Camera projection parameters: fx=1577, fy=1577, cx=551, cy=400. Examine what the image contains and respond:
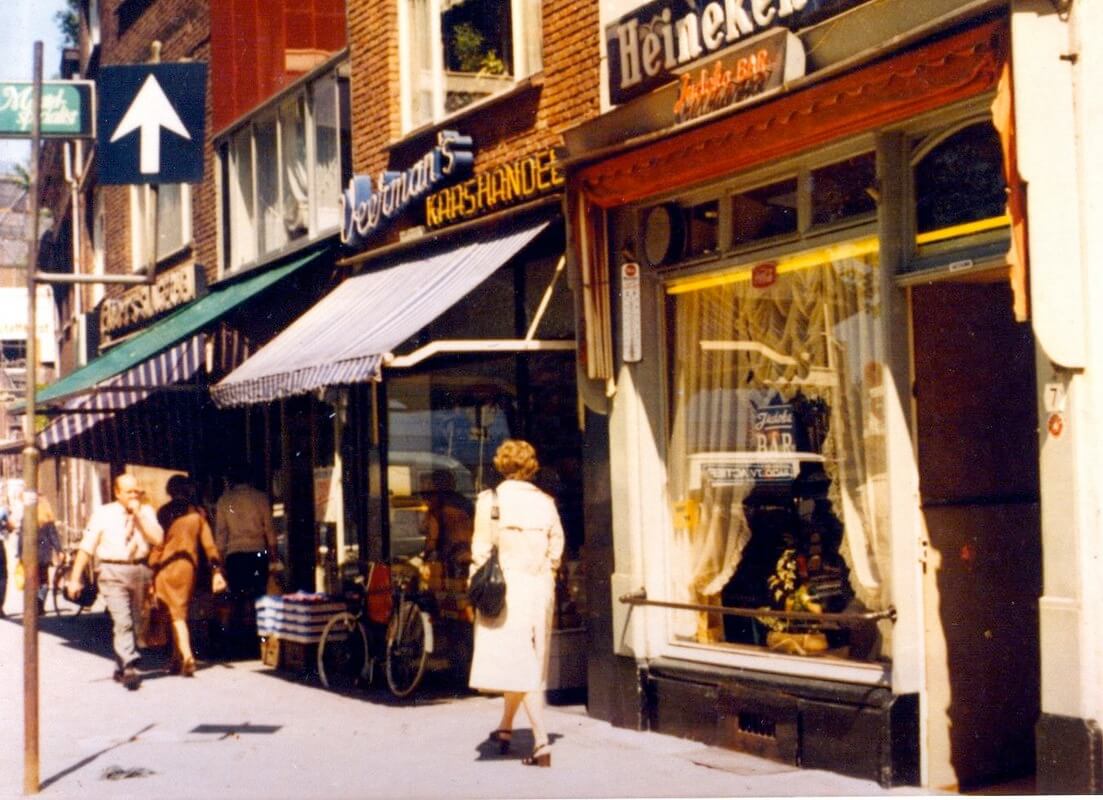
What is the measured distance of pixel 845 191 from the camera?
28.0ft

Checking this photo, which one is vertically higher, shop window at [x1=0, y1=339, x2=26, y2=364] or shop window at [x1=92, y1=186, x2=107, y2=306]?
shop window at [x1=92, y1=186, x2=107, y2=306]

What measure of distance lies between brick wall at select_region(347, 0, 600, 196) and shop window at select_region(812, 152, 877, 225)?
2254mm

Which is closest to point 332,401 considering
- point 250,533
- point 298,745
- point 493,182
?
point 250,533

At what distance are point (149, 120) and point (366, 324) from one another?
10.1ft

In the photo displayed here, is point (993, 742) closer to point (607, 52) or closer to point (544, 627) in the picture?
point (544, 627)

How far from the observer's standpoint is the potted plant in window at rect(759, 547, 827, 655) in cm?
884

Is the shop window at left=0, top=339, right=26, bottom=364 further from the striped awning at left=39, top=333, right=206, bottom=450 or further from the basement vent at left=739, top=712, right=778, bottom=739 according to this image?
the basement vent at left=739, top=712, right=778, bottom=739

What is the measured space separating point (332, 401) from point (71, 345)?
1702 centimetres

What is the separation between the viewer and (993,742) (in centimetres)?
803

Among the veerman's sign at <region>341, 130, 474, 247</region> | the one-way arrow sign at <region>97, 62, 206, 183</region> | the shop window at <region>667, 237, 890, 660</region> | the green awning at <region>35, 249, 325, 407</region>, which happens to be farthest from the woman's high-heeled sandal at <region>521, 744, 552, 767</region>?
the green awning at <region>35, 249, 325, 407</region>

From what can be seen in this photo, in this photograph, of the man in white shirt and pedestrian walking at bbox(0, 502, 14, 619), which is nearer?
the man in white shirt

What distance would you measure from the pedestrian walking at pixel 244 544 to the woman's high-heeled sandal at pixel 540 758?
22.7 feet

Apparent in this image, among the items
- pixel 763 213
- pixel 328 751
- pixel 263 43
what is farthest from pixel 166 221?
pixel 763 213

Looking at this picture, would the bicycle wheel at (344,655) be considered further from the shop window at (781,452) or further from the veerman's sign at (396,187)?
the shop window at (781,452)
